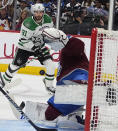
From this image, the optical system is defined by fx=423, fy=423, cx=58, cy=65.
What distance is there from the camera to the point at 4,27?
22.3ft

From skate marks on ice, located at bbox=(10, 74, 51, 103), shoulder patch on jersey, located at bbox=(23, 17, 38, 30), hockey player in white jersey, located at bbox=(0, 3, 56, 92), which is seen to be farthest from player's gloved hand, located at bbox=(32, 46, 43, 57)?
skate marks on ice, located at bbox=(10, 74, 51, 103)

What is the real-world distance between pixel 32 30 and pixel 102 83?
8.51 feet

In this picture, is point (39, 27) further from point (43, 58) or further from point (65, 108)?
point (65, 108)

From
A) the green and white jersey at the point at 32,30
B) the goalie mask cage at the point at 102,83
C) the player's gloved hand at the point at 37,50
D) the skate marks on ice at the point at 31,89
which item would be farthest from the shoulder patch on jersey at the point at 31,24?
the goalie mask cage at the point at 102,83

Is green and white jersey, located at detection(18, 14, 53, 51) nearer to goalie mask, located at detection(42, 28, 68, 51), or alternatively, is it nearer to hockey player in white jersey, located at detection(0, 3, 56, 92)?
hockey player in white jersey, located at detection(0, 3, 56, 92)

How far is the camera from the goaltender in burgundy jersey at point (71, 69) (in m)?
3.44

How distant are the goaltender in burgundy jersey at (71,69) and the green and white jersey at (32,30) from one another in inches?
68.1

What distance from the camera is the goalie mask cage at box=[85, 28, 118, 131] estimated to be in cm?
271

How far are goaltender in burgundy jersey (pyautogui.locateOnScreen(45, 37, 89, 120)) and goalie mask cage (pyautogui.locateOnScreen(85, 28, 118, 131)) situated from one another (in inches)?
24.5

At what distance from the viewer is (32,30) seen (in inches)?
207

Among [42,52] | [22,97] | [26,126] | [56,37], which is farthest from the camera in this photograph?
[42,52]

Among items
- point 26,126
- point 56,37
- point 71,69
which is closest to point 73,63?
point 71,69

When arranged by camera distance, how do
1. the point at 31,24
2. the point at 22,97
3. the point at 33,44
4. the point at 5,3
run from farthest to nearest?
the point at 5,3
the point at 33,44
the point at 31,24
the point at 22,97

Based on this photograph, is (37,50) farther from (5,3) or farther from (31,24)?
(5,3)
